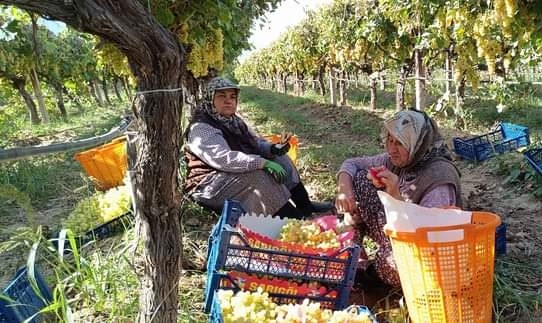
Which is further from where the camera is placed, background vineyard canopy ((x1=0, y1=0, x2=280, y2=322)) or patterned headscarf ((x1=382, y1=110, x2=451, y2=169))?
patterned headscarf ((x1=382, y1=110, x2=451, y2=169))

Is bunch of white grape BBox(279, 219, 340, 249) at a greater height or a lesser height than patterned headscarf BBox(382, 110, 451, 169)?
lesser

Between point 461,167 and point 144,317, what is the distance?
18.2 feet

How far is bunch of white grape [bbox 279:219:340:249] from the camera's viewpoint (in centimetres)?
251

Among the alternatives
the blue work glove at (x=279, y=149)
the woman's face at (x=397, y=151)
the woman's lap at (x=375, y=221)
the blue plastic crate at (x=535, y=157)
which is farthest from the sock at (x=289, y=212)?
the blue plastic crate at (x=535, y=157)

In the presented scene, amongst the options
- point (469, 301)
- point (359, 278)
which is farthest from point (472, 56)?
point (469, 301)

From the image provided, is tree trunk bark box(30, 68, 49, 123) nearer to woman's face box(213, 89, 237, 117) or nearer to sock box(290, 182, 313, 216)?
woman's face box(213, 89, 237, 117)

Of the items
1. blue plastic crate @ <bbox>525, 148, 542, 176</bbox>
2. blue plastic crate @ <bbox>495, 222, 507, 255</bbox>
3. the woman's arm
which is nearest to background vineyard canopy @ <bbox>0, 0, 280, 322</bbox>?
the woman's arm

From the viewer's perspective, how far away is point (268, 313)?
193 centimetres

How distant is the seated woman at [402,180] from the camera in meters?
2.36

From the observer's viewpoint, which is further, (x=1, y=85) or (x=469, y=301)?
(x=1, y=85)

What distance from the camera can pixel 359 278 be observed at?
2.78m

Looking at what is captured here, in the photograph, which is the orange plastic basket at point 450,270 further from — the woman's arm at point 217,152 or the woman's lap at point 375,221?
the woman's arm at point 217,152

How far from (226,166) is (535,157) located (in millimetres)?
3294

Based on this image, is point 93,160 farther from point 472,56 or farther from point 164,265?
point 472,56
